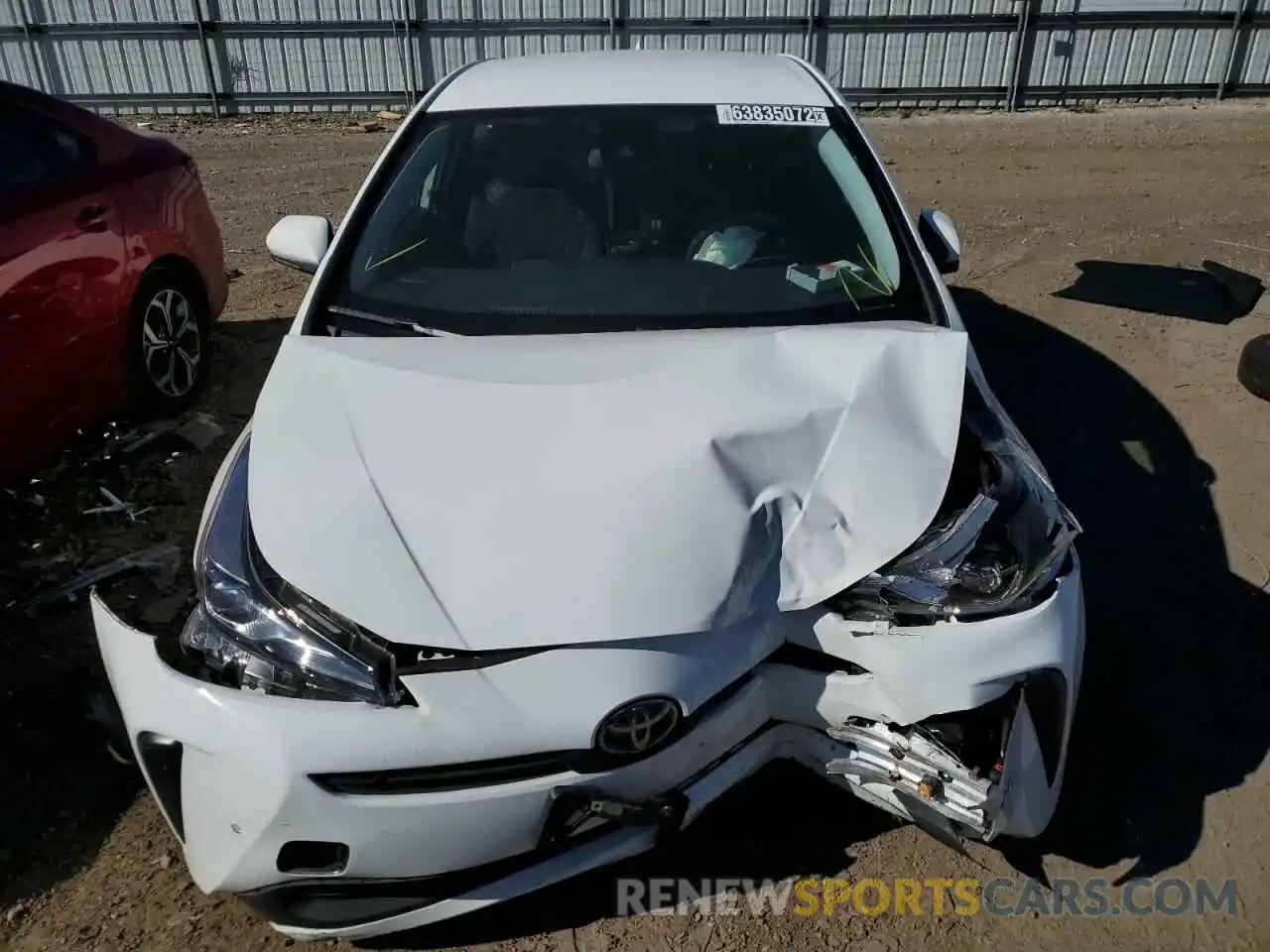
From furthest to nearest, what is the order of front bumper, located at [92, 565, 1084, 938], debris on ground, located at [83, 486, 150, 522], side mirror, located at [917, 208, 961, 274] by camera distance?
debris on ground, located at [83, 486, 150, 522] < side mirror, located at [917, 208, 961, 274] < front bumper, located at [92, 565, 1084, 938]

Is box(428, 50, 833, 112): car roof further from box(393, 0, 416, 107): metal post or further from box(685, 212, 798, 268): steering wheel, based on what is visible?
box(393, 0, 416, 107): metal post

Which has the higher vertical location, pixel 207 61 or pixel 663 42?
pixel 663 42

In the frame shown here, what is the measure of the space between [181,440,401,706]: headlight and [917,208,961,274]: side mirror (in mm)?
2223

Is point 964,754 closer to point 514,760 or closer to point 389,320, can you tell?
point 514,760

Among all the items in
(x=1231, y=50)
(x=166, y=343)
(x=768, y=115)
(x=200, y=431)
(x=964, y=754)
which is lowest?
(x=200, y=431)

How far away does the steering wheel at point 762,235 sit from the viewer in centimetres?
287

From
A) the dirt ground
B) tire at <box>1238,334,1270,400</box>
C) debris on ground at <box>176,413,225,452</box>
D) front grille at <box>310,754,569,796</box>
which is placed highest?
front grille at <box>310,754,569,796</box>

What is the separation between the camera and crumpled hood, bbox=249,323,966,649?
187 centimetres

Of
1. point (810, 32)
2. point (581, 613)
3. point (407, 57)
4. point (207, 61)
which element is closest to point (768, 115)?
point (581, 613)

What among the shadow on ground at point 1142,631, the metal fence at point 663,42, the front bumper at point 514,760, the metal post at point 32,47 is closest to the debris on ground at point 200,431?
the front bumper at point 514,760

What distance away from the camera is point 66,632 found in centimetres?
314

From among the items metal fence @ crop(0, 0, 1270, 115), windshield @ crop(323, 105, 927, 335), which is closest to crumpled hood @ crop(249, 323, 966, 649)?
windshield @ crop(323, 105, 927, 335)

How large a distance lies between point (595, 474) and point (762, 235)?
3.92 feet

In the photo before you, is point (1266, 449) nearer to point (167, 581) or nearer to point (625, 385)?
point (625, 385)
